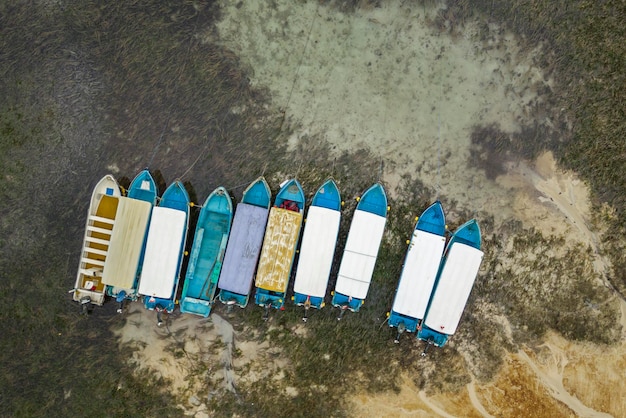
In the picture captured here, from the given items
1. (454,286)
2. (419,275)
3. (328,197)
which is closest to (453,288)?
(454,286)

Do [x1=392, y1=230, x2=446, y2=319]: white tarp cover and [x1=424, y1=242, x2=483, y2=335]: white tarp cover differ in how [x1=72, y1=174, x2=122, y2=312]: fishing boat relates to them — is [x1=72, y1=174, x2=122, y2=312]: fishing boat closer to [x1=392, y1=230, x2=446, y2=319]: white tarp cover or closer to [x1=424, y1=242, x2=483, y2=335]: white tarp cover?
[x1=392, y1=230, x2=446, y2=319]: white tarp cover

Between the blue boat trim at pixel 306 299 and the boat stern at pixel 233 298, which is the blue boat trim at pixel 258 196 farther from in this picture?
the blue boat trim at pixel 306 299

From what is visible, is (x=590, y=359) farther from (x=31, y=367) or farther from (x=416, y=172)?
(x=31, y=367)

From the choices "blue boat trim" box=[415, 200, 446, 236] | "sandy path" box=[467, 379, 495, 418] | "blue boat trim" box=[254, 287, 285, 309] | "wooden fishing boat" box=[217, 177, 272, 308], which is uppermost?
"blue boat trim" box=[415, 200, 446, 236]

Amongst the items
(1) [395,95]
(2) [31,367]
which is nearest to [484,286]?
(1) [395,95]

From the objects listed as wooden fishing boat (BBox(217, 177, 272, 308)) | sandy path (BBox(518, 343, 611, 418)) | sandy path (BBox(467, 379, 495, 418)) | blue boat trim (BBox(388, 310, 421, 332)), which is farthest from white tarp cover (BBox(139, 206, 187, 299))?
sandy path (BBox(518, 343, 611, 418))

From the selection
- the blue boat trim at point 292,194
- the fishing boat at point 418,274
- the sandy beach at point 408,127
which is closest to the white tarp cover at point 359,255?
Result: the fishing boat at point 418,274

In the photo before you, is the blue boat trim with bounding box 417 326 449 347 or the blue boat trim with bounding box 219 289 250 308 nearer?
the blue boat trim with bounding box 219 289 250 308

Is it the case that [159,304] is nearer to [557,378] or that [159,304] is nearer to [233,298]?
[233,298]
